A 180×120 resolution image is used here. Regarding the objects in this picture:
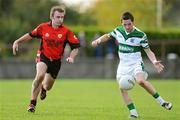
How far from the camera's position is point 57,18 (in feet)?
45.0

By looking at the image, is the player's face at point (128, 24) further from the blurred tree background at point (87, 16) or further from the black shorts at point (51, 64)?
the blurred tree background at point (87, 16)

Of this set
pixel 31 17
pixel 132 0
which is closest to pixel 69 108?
pixel 132 0

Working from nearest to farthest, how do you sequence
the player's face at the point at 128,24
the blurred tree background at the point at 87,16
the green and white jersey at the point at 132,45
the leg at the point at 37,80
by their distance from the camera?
the player's face at the point at 128,24 → the green and white jersey at the point at 132,45 → the leg at the point at 37,80 → the blurred tree background at the point at 87,16

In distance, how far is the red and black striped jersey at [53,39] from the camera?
1385cm

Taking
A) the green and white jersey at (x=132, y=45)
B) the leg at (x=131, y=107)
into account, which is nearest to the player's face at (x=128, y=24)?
the green and white jersey at (x=132, y=45)

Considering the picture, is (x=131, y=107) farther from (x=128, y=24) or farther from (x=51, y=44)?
(x=51, y=44)

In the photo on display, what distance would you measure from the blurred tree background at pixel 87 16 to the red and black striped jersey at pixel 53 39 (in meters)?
23.1

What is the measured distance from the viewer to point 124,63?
12.9 meters

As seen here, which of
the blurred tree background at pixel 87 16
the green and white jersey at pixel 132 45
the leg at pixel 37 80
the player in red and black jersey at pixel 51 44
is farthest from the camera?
the blurred tree background at pixel 87 16

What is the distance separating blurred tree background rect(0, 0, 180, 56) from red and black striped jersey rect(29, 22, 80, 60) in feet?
75.9

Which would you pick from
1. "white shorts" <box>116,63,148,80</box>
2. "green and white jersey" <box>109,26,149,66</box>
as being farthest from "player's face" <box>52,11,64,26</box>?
"white shorts" <box>116,63,148,80</box>

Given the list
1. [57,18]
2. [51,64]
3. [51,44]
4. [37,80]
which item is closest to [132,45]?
[57,18]

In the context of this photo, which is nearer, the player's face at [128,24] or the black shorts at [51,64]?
the player's face at [128,24]

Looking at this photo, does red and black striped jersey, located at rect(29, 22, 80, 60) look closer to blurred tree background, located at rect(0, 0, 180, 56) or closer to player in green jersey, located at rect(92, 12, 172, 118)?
player in green jersey, located at rect(92, 12, 172, 118)
